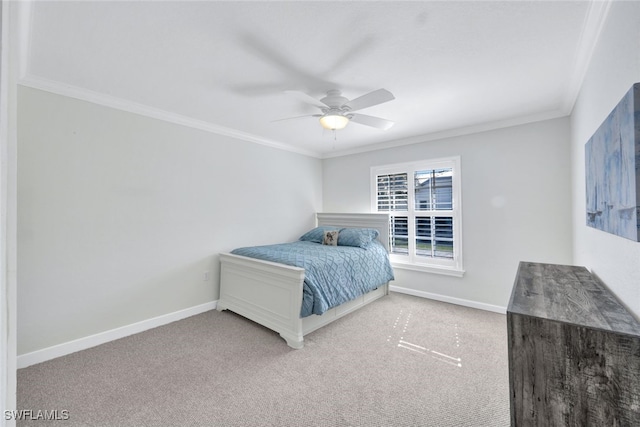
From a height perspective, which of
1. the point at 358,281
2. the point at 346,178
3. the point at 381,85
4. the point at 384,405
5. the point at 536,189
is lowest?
the point at 384,405

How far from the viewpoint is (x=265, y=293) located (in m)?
2.86

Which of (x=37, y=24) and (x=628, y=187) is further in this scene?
(x=37, y=24)

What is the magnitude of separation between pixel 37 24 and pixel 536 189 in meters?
4.50

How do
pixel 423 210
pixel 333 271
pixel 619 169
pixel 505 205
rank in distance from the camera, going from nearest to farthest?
pixel 619 169 < pixel 333 271 < pixel 505 205 < pixel 423 210

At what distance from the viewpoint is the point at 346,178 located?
481 centimetres

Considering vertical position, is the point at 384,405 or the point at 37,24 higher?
the point at 37,24

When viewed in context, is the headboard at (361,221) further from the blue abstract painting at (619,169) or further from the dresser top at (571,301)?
the blue abstract painting at (619,169)

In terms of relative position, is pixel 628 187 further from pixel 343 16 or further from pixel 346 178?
pixel 346 178

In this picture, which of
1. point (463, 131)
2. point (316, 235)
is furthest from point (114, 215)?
point (463, 131)

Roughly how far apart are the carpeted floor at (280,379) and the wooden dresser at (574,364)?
0.73m

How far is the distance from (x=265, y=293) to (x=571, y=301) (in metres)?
2.42

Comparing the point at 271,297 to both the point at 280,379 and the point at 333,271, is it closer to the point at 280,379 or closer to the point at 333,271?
the point at 333,271

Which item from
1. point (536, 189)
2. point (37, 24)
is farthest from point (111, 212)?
point (536, 189)

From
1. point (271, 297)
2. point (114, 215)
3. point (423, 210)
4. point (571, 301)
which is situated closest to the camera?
point (571, 301)
